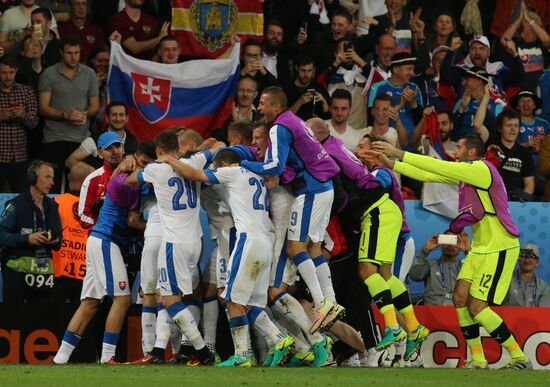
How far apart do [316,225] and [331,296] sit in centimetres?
75

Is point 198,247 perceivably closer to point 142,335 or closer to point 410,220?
point 142,335

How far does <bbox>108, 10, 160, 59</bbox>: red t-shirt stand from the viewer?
20.0 meters

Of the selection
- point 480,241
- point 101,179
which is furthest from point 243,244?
point 480,241

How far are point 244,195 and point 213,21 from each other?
631 centimetres

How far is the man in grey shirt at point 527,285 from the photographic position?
674 inches

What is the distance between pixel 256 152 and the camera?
15.0 meters

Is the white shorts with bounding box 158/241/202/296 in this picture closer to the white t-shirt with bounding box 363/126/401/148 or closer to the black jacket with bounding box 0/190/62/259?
the black jacket with bounding box 0/190/62/259

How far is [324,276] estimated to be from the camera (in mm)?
14961

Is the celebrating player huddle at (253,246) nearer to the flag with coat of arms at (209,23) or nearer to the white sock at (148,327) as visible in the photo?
the white sock at (148,327)

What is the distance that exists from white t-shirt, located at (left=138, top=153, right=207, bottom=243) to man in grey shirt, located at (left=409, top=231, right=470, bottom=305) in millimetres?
3486

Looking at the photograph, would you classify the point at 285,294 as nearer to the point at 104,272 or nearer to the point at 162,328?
the point at 162,328

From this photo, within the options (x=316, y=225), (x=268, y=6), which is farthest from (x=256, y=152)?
(x=268, y=6)

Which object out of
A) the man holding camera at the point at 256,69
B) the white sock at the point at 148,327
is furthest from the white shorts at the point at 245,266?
the man holding camera at the point at 256,69

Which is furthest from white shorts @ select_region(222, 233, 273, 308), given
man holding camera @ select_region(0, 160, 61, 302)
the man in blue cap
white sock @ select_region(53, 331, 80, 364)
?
man holding camera @ select_region(0, 160, 61, 302)
